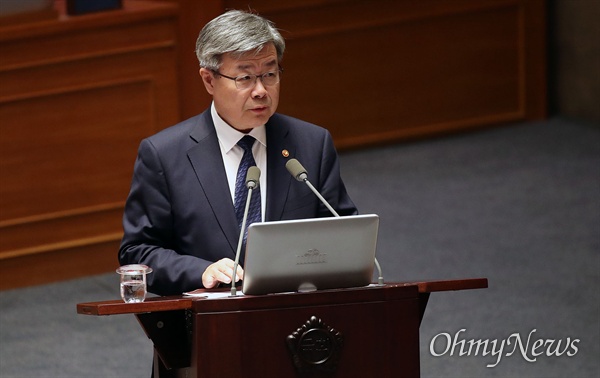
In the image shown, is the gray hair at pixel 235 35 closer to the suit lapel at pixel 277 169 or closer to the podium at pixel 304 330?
the suit lapel at pixel 277 169

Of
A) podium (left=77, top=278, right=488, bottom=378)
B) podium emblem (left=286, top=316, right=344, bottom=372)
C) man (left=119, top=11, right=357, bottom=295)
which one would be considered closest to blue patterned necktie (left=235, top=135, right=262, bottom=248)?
man (left=119, top=11, right=357, bottom=295)

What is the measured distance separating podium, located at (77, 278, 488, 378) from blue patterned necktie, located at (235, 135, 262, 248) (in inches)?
18.2

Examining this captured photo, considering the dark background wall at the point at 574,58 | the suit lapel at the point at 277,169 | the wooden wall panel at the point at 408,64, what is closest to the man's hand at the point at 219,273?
the suit lapel at the point at 277,169

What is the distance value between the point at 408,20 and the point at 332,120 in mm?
800

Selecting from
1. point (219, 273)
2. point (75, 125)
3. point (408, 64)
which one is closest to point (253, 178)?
point (219, 273)

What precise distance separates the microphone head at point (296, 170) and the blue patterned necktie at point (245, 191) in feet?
0.85

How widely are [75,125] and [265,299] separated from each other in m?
3.30

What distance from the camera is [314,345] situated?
278 cm

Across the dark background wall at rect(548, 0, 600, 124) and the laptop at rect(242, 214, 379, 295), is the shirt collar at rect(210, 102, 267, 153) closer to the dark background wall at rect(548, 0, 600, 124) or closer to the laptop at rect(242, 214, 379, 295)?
the laptop at rect(242, 214, 379, 295)

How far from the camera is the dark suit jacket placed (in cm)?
326

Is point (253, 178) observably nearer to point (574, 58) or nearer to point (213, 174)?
point (213, 174)

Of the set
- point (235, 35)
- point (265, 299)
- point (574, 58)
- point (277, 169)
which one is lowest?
point (574, 58)

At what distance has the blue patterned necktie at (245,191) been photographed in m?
3.29

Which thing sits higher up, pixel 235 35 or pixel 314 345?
pixel 235 35
